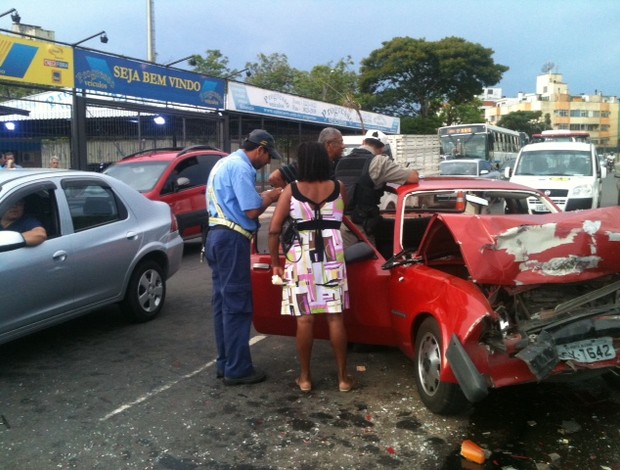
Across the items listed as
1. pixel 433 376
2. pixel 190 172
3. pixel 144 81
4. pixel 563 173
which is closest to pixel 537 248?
pixel 433 376

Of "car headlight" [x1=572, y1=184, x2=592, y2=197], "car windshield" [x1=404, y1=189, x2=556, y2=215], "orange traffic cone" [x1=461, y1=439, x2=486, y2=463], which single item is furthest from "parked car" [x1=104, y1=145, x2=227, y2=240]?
"car headlight" [x1=572, y1=184, x2=592, y2=197]

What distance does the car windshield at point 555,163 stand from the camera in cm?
1351

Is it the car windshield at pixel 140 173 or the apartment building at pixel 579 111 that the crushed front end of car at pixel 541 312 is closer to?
the car windshield at pixel 140 173

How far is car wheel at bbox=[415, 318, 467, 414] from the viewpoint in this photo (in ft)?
11.9

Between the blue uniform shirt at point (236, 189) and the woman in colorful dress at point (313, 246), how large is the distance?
0.24 m

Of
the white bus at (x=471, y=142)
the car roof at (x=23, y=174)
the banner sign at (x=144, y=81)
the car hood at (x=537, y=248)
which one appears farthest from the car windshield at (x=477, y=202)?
the white bus at (x=471, y=142)

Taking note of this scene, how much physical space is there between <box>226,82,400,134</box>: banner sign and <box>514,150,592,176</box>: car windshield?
4.14 metres

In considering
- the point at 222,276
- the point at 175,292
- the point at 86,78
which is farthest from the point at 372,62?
the point at 222,276

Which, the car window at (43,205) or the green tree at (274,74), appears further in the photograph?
the green tree at (274,74)

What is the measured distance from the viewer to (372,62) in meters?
43.8

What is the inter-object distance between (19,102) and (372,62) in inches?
1372

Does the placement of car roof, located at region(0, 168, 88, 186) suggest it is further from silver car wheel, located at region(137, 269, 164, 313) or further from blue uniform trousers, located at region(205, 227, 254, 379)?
blue uniform trousers, located at region(205, 227, 254, 379)

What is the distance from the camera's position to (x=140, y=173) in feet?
34.0

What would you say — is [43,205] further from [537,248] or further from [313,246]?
[537,248]
